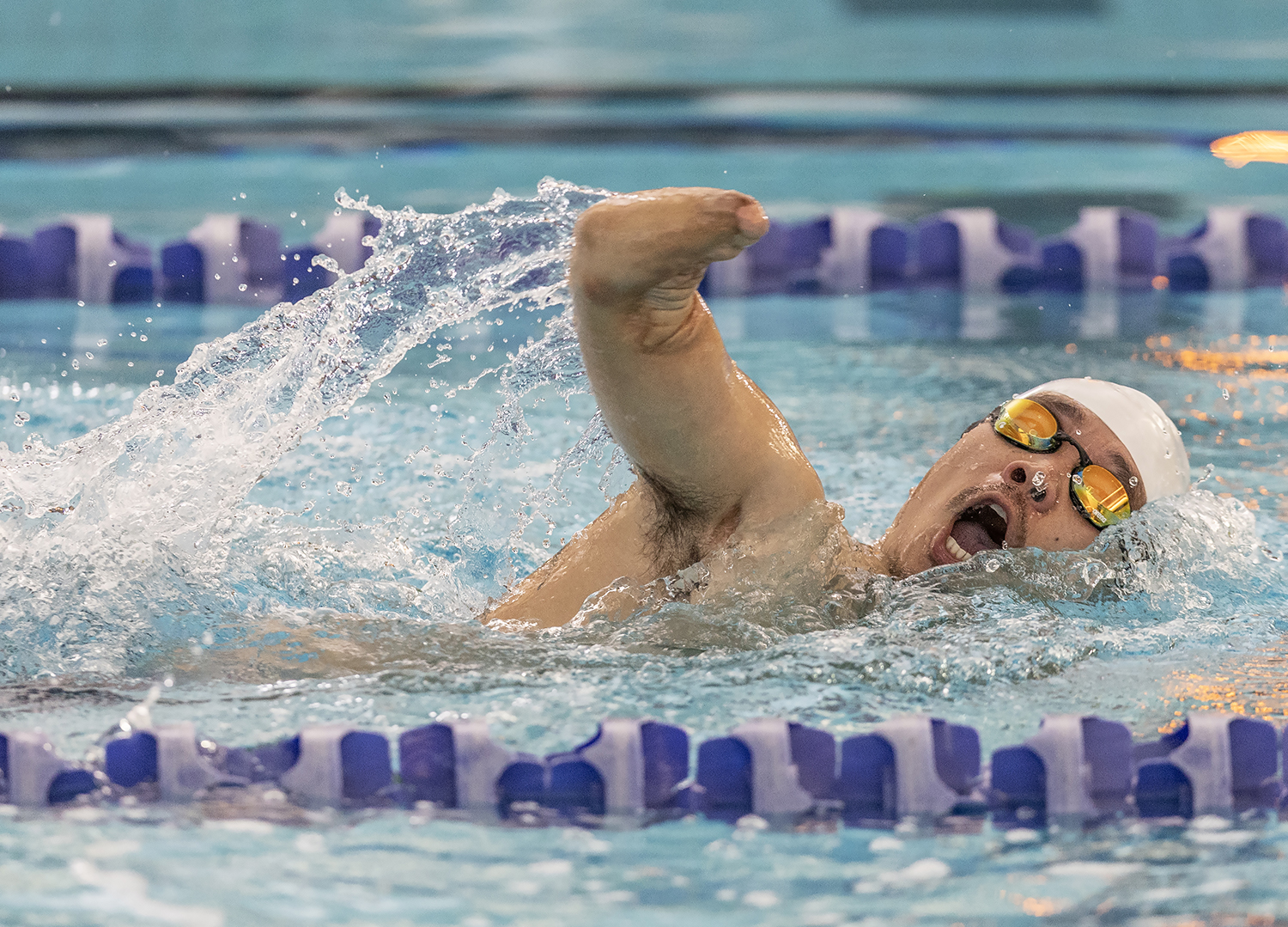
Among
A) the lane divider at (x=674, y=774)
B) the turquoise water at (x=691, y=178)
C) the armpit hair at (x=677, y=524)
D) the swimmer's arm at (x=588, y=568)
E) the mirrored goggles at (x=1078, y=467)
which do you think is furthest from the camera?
the turquoise water at (x=691, y=178)

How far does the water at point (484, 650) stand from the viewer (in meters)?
1.48

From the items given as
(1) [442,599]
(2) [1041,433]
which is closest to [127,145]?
(1) [442,599]

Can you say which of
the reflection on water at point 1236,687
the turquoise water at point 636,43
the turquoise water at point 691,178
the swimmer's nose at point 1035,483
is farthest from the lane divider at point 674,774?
the turquoise water at point 636,43

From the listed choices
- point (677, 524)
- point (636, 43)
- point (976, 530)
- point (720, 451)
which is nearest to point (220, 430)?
point (677, 524)

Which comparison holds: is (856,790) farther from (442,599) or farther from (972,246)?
(972,246)

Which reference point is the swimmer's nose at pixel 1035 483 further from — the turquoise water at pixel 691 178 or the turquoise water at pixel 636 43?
the turquoise water at pixel 636 43

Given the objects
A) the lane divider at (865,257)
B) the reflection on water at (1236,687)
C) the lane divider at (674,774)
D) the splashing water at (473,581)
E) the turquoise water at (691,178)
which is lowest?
the lane divider at (674,774)

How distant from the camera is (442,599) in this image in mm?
2240

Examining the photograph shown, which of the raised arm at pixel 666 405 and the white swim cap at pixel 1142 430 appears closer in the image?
the raised arm at pixel 666 405

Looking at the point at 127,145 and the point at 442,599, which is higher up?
the point at 127,145

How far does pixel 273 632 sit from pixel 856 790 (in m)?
0.78

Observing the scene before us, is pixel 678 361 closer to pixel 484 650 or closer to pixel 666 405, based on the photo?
pixel 666 405

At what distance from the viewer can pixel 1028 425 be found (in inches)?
80.4

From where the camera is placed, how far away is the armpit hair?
1.78 m
